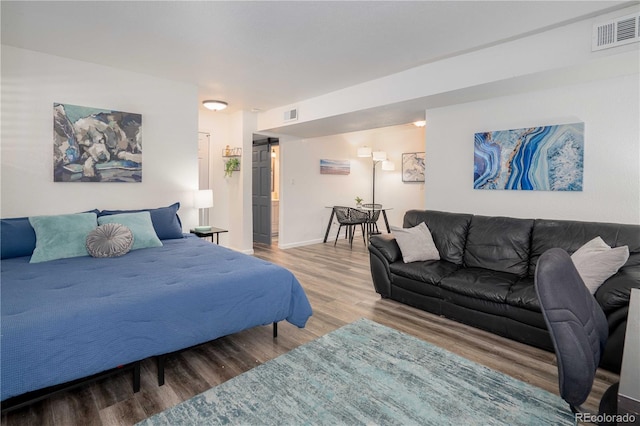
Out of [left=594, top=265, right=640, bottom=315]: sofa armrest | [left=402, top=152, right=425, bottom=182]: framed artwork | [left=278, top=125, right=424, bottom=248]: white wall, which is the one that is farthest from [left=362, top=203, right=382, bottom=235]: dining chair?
[left=594, top=265, right=640, bottom=315]: sofa armrest

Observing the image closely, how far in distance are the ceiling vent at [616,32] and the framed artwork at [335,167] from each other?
4.97 metres

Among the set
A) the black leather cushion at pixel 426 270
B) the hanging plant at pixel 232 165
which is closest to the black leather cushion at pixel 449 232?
the black leather cushion at pixel 426 270

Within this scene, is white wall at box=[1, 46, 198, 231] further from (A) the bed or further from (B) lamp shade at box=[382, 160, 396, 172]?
(B) lamp shade at box=[382, 160, 396, 172]

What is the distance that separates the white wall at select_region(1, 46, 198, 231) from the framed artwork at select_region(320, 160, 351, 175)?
10.2ft

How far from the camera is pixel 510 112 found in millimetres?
3678

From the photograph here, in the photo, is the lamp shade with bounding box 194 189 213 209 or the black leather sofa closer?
the black leather sofa

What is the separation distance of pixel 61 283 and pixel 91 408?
0.82 m

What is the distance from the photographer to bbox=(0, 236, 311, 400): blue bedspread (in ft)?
5.38

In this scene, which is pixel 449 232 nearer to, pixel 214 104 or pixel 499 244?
pixel 499 244

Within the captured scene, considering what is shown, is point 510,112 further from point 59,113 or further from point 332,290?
point 59,113

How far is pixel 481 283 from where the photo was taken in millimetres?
2877

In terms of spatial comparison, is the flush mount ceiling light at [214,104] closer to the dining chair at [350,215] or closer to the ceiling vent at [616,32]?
the dining chair at [350,215]

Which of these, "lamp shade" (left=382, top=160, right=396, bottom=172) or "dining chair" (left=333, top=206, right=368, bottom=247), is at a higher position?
"lamp shade" (left=382, top=160, right=396, bottom=172)

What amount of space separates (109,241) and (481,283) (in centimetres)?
329
